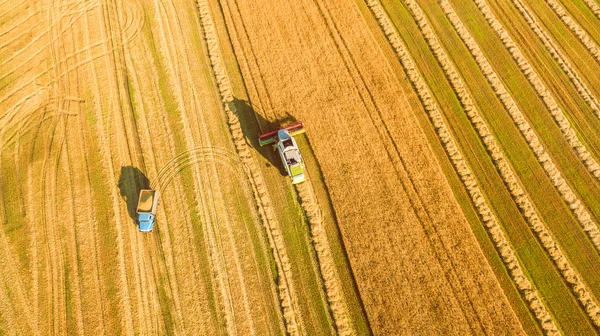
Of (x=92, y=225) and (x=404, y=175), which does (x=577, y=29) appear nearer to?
(x=404, y=175)

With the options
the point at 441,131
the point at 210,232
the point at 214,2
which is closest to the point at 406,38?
the point at 441,131

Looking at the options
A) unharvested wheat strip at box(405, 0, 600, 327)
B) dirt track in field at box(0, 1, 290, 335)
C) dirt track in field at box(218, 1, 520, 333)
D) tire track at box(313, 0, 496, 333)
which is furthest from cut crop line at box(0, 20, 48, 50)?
unharvested wheat strip at box(405, 0, 600, 327)

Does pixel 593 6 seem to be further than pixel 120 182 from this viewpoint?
Yes

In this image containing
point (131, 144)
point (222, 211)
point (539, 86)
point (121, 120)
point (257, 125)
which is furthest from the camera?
point (539, 86)

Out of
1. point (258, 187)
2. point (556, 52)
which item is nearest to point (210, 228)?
point (258, 187)

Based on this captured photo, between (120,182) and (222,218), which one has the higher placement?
(120,182)

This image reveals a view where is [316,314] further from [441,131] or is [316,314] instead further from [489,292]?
[441,131]

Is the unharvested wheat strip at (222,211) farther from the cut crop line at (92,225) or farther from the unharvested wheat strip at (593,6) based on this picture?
the unharvested wheat strip at (593,6)
